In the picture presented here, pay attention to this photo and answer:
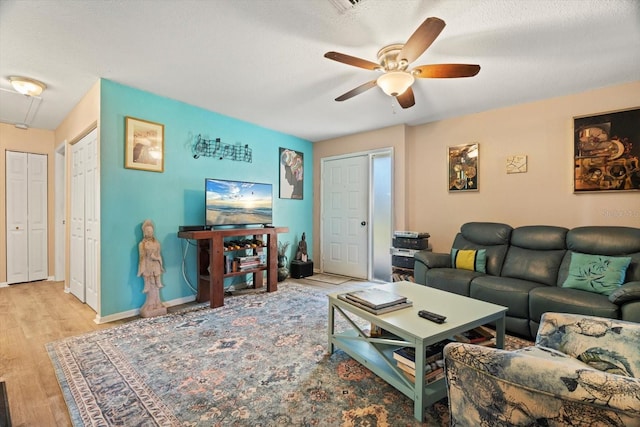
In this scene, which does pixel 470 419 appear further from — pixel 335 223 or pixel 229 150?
pixel 335 223

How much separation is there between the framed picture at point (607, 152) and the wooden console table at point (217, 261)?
3553mm

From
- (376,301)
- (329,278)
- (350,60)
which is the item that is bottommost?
(329,278)

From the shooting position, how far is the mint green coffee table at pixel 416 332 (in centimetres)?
153

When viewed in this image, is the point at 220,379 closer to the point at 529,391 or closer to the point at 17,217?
the point at 529,391

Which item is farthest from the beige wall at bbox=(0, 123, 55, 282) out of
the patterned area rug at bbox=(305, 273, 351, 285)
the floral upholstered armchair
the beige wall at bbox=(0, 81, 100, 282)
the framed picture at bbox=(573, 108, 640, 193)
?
the framed picture at bbox=(573, 108, 640, 193)

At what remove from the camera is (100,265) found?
9.42ft

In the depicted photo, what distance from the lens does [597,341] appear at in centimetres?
129

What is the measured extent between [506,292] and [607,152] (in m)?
1.88

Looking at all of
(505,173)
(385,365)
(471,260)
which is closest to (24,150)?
(385,365)

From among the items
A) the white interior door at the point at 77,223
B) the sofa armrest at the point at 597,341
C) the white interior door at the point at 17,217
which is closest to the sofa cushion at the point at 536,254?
the sofa armrest at the point at 597,341

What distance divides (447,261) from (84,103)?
14.9 ft

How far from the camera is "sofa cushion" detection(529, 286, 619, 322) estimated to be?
6.86 ft

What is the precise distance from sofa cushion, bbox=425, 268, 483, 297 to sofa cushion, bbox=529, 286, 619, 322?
55 cm

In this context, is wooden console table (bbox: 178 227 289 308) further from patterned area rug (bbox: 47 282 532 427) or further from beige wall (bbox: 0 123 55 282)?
beige wall (bbox: 0 123 55 282)
